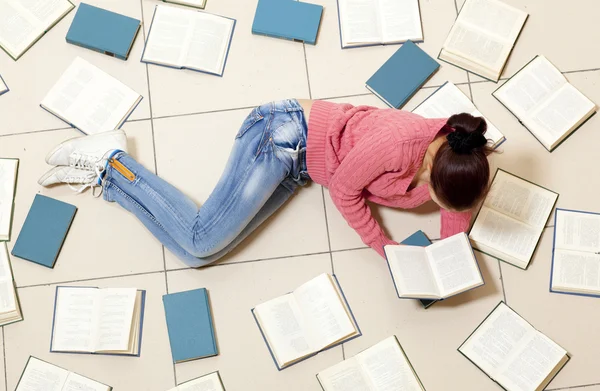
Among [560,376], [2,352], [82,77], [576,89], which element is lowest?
[2,352]

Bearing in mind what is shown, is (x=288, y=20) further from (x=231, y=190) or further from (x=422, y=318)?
(x=422, y=318)

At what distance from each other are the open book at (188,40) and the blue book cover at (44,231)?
675mm

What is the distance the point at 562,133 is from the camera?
214cm

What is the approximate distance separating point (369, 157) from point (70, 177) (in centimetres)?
115

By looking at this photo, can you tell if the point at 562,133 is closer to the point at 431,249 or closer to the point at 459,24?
the point at 459,24

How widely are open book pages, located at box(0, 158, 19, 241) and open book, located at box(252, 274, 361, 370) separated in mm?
995

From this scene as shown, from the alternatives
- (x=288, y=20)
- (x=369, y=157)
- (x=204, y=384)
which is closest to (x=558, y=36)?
(x=288, y=20)

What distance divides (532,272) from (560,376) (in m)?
0.38

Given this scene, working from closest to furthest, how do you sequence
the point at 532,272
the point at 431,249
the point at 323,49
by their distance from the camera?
the point at 431,249
the point at 532,272
the point at 323,49

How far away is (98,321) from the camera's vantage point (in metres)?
1.99

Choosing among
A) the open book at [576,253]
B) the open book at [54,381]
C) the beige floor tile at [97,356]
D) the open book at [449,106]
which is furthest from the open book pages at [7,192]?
the open book at [576,253]

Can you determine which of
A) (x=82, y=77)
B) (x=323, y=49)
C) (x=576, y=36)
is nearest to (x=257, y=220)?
(x=323, y=49)

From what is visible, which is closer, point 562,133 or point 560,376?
point 560,376

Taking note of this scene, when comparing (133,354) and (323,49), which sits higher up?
(323,49)
